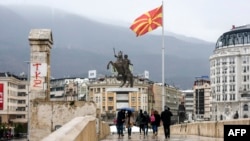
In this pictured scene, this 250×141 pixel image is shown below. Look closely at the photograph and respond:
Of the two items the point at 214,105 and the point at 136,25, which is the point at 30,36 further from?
the point at 214,105

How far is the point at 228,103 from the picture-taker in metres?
192

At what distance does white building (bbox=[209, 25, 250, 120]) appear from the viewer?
189375mm

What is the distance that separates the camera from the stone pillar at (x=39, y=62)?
26281mm

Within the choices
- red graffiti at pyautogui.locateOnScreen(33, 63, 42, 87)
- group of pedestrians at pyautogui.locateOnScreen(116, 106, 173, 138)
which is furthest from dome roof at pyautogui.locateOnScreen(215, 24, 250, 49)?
red graffiti at pyautogui.locateOnScreen(33, 63, 42, 87)

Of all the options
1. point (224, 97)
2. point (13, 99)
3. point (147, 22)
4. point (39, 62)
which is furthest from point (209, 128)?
point (224, 97)

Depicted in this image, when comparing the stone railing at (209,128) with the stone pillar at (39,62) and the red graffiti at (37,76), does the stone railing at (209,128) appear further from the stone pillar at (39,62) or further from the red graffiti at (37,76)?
the red graffiti at (37,76)

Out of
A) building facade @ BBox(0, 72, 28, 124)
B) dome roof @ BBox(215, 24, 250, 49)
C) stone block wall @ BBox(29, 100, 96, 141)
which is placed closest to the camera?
stone block wall @ BBox(29, 100, 96, 141)

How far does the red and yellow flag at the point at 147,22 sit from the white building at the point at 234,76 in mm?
142837

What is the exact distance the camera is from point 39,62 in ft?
86.2

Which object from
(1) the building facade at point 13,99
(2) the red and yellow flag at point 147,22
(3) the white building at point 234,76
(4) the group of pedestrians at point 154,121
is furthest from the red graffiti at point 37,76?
(3) the white building at point 234,76

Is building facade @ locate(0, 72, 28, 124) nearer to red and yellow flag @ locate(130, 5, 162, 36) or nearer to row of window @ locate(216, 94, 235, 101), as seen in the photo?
row of window @ locate(216, 94, 235, 101)

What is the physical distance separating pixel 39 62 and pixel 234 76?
6699 inches

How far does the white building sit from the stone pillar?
164 metres

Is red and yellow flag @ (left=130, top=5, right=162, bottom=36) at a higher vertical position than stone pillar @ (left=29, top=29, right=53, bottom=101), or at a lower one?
higher
